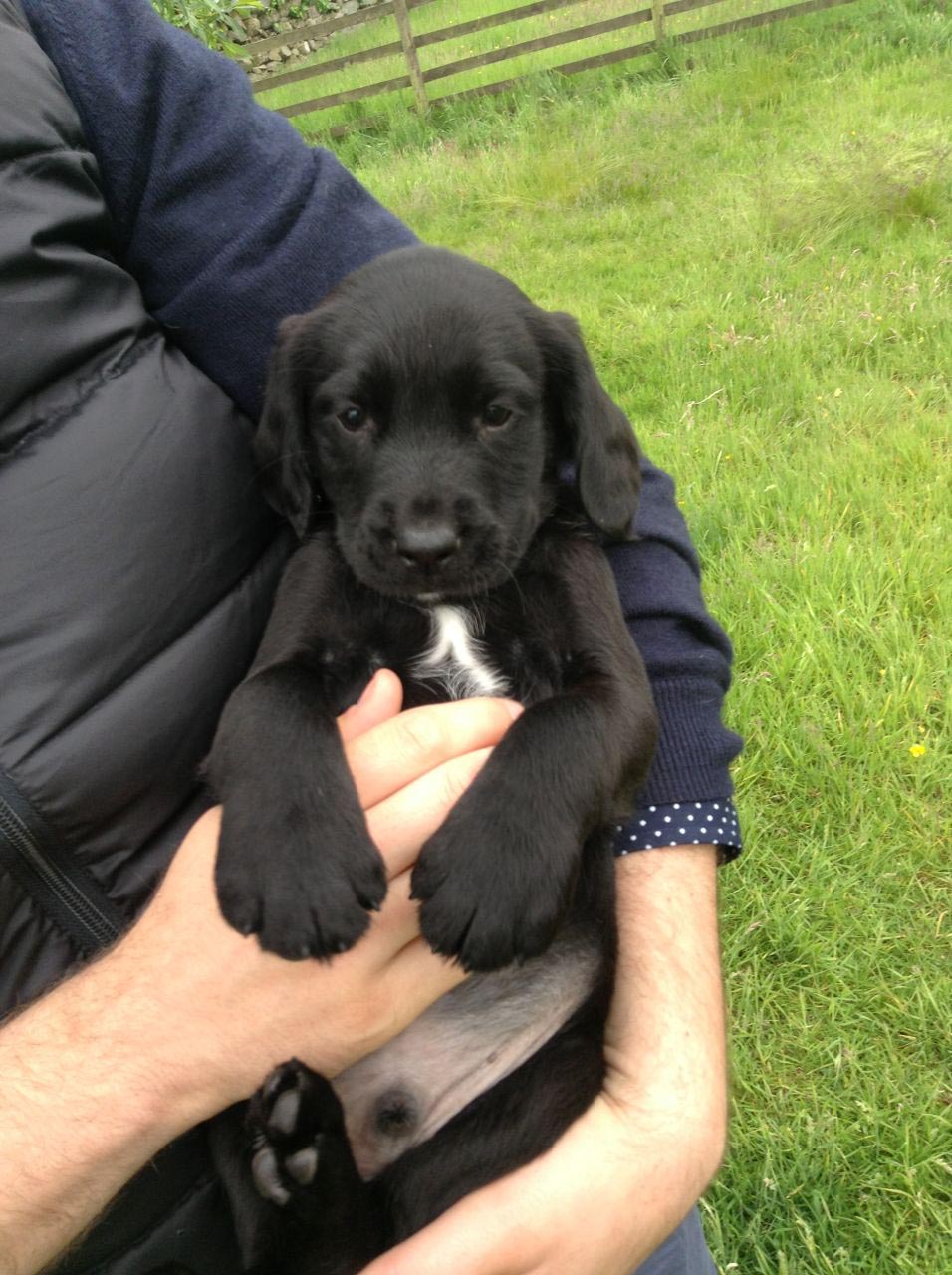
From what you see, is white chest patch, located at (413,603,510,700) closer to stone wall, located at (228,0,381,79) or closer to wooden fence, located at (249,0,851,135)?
wooden fence, located at (249,0,851,135)

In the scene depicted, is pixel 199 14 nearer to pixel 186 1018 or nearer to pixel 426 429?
pixel 426 429

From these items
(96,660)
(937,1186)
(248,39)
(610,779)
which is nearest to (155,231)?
(96,660)

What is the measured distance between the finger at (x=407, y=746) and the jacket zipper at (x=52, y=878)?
0.34 meters

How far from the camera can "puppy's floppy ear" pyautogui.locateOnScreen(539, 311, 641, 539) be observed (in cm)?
160

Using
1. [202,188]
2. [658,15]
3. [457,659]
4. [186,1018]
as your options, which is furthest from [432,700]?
[658,15]

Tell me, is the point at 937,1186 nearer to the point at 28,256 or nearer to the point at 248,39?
the point at 28,256

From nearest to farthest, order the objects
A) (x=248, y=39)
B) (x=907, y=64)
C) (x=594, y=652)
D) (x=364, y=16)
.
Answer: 1. (x=594, y=652)
2. (x=907, y=64)
3. (x=364, y=16)
4. (x=248, y=39)

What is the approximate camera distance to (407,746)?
4.37ft

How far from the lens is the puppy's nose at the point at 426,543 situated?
1438 millimetres

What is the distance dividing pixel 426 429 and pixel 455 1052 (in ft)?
2.87

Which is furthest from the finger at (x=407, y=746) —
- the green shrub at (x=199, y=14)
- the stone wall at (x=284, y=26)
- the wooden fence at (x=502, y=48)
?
the stone wall at (x=284, y=26)

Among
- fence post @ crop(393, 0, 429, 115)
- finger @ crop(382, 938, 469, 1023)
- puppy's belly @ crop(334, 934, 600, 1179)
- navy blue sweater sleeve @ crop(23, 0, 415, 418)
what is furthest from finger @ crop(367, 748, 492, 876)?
fence post @ crop(393, 0, 429, 115)

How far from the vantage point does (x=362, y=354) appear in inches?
60.9

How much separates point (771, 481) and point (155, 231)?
6.82 feet
